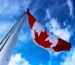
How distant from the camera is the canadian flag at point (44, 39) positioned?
1590 cm

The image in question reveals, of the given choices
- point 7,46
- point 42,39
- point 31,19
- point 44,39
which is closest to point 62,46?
point 44,39

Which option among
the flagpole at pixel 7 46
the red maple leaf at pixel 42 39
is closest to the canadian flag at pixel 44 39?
the red maple leaf at pixel 42 39

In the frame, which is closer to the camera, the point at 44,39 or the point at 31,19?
the point at 44,39

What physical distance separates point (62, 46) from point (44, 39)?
7.33ft

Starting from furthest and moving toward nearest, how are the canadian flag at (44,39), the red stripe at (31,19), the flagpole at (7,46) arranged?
the red stripe at (31,19) < the canadian flag at (44,39) < the flagpole at (7,46)

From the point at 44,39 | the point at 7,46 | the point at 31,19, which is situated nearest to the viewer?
the point at 7,46

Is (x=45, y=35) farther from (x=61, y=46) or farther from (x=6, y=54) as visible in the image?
(x=6, y=54)

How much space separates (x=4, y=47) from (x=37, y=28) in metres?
8.04

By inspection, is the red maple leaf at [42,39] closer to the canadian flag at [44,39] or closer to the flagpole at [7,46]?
the canadian flag at [44,39]

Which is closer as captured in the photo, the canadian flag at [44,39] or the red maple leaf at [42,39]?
the canadian flag at [44,39]

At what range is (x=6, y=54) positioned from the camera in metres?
9.95

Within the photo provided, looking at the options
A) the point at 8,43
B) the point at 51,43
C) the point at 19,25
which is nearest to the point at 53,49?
the point at 51,43

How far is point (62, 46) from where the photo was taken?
15.8 meters

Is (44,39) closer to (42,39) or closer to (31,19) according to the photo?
(42,39)
